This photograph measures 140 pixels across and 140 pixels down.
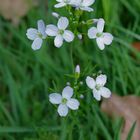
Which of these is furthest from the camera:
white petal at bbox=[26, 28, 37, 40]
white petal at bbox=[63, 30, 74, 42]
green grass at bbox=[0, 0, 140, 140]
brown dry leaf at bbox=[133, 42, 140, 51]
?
brown dry leaf at bbox=[133, 42, 140, 51]

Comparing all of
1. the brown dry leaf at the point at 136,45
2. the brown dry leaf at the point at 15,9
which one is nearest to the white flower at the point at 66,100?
the brown dry leaf at the point at 136,45

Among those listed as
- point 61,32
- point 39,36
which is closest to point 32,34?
point 39,36

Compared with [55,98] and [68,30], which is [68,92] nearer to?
[55,98]

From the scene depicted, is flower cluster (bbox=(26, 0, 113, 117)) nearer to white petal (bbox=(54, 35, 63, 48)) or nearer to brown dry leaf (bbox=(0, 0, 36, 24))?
white petal (bbox=(54, 35, 63, 48))

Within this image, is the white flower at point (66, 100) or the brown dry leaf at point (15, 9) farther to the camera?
the brown dry leaf at point (15, 9)

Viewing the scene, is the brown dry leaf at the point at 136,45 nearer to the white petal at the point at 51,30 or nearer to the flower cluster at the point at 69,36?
the flower cluster at the point at 69,36

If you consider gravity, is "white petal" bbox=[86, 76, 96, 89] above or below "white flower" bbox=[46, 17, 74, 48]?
below

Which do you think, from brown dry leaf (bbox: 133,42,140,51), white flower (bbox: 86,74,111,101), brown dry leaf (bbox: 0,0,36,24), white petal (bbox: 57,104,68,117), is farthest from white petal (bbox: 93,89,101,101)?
brown dry leaf (bbox: 0,0,36,24)

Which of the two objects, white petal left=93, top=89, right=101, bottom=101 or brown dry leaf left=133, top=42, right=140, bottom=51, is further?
brown dry leaf left=133, top=42, right=140, bottom=51
